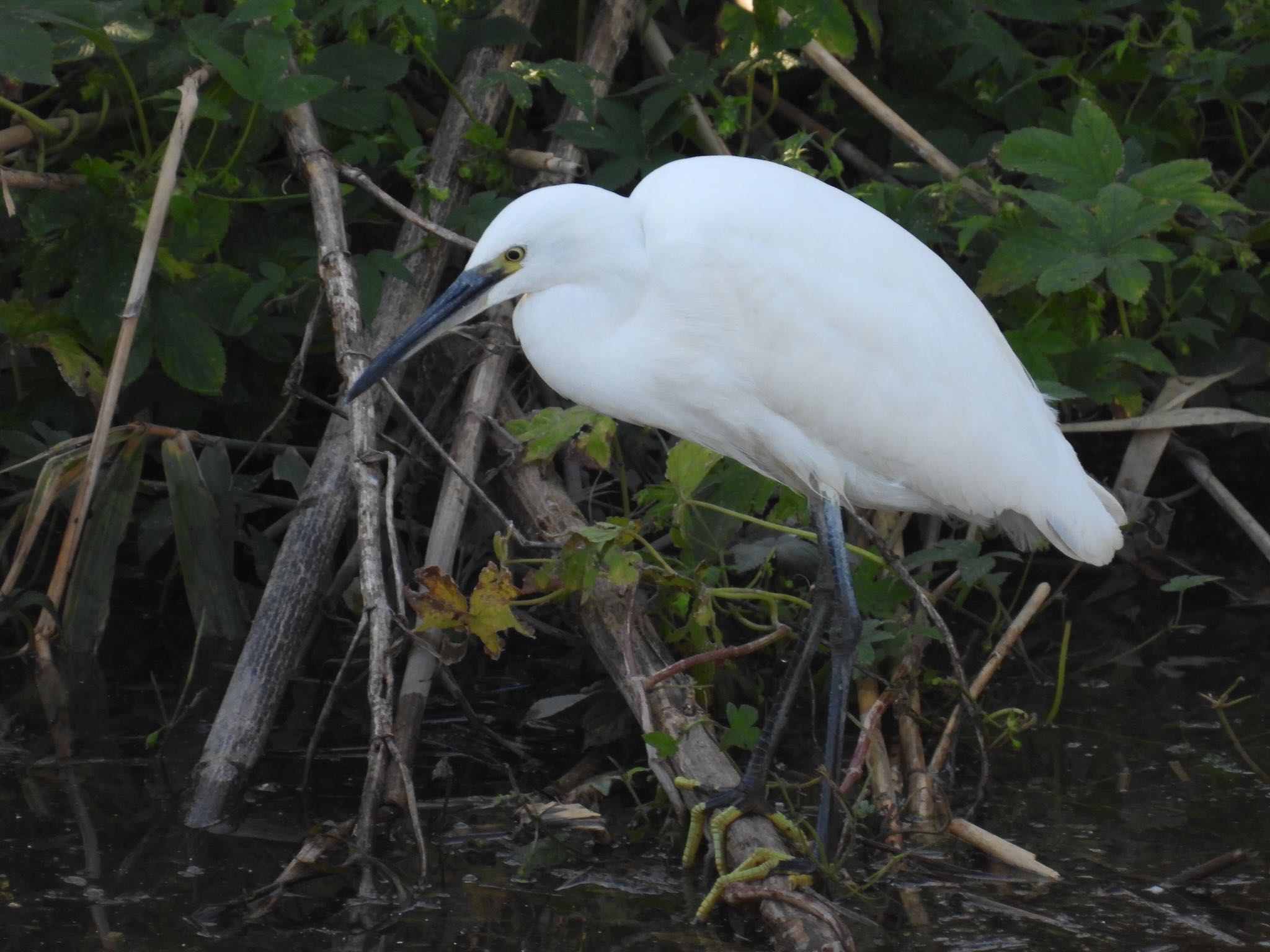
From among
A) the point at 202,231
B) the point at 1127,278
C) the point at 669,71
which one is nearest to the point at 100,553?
the point at 202,231

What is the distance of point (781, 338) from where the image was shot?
2527 mm

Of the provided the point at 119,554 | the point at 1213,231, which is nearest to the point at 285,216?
the point at 119,554

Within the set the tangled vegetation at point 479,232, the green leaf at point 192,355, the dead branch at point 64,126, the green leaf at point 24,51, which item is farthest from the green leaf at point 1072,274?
the green leaf at point 24,51

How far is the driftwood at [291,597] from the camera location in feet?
8.25

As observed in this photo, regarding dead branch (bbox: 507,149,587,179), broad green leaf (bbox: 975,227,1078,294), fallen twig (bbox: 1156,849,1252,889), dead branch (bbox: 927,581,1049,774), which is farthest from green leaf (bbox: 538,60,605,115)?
fallen twig (bbox: 1156,849,1252,889)

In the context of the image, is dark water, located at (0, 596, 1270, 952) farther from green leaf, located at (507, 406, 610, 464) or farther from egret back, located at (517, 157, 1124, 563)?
green leaf, located at (507, 406, 610, 464)

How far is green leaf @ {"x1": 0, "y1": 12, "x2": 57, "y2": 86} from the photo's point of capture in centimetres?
254

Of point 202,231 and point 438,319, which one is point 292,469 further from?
point 438,319

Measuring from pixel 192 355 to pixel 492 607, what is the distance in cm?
105

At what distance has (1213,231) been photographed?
11.5 feet

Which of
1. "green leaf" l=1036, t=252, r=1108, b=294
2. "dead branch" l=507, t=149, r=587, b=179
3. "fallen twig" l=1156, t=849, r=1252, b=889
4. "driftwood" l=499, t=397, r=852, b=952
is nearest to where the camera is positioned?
"driftwood" l=499, t=397, r=852, b=952

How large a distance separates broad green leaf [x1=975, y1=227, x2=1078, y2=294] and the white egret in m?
0.42

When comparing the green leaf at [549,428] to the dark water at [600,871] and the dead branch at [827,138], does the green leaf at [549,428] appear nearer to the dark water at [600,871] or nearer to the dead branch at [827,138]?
the dark water at [600,871]

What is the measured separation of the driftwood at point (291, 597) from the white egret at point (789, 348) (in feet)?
1.54
